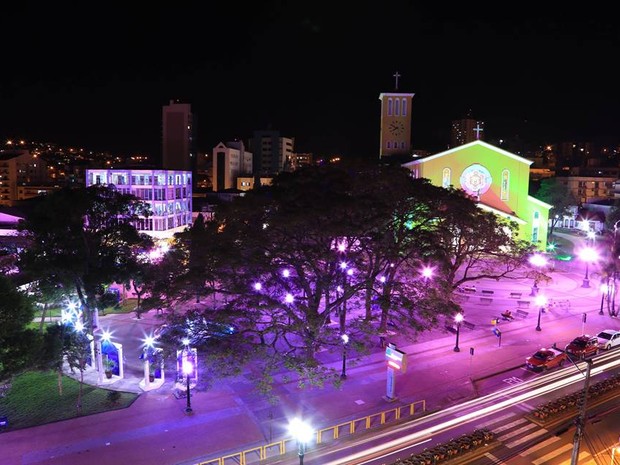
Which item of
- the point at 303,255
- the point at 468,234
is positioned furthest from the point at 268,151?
the point at 303,255

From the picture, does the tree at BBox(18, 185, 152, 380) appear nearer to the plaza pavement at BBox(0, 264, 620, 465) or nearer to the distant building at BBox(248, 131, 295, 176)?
the plaza pavement at BBox(0, 264, 620, 465)

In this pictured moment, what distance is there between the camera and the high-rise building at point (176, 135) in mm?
101562

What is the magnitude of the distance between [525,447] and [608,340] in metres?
14.5

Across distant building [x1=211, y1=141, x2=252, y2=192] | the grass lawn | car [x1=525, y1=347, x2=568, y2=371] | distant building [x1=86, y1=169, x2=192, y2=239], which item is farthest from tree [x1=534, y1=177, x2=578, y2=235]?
the grass lawn

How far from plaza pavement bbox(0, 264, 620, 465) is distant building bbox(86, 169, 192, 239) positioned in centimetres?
2771

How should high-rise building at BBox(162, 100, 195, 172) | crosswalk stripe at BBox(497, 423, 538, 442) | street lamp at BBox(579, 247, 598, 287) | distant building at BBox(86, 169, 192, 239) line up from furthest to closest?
high-rise building at BBox(162, 100, 195, 172)
distant building at BBox(86, 169, 192, 239)
street lamp at BBox(579, 247, 598, 287)
crosswalk stripe at BBox(497, 423, 538, 442)

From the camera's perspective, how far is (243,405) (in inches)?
861

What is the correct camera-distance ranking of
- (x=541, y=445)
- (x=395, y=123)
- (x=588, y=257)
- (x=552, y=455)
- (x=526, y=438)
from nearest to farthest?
(x=552, y=455) < (x=541, y=445) < (x=526, y=438) < (x=588, y=257) < (x=395, y=123)

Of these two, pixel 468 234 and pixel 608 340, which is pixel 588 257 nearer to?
pixel 608 340

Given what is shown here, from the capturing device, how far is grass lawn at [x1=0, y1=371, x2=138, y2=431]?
68.3ft

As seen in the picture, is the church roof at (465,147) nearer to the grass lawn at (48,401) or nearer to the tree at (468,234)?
the tree at (468,234)

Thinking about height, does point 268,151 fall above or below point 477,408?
above

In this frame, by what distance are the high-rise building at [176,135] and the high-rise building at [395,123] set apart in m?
49.2

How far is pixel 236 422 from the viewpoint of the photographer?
66.9 feet
